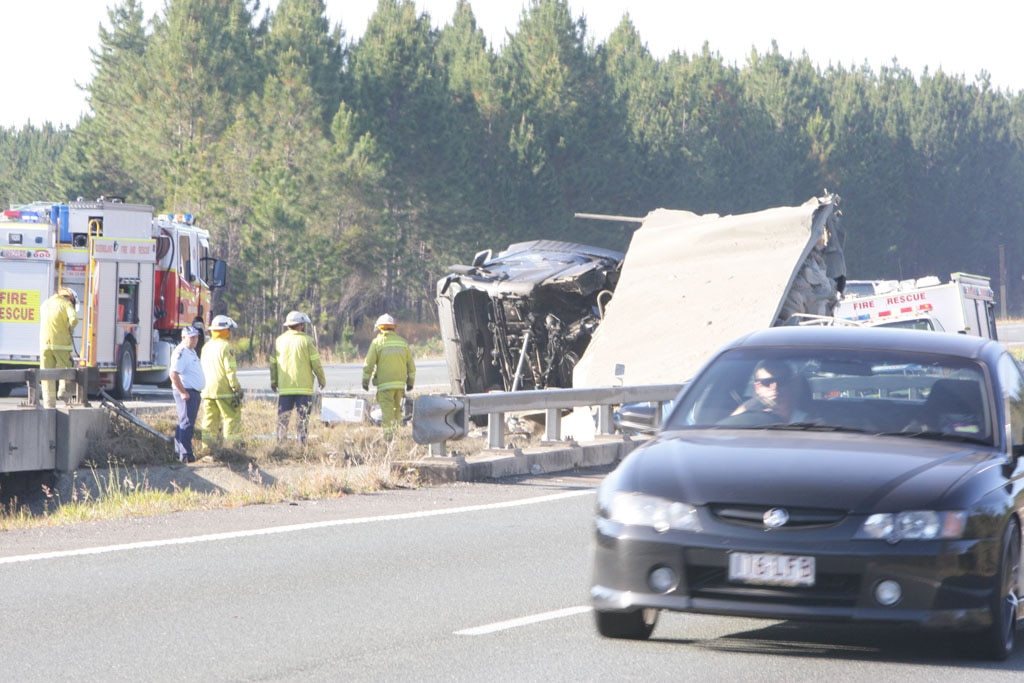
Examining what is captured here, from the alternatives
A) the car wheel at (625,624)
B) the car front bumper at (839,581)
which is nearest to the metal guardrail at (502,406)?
the car wheel at (625,624)

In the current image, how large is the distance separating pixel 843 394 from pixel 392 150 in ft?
159

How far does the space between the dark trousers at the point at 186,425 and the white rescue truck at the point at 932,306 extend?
419 inches

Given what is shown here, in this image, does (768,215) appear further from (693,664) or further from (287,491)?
(693,664)

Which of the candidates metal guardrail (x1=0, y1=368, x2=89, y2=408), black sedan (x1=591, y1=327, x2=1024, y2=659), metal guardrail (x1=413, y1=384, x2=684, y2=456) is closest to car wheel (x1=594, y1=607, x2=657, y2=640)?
black sedan (x1=591, y1=327, x2=1024, y2=659)

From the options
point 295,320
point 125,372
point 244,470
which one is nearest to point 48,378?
point 244,470

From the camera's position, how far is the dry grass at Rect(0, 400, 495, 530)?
42.4ft

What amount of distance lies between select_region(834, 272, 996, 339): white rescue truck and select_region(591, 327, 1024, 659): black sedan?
15856 millimetres

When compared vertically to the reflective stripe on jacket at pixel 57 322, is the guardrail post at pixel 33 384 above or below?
below

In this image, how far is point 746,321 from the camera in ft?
62.4

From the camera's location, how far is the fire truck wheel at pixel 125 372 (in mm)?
24375

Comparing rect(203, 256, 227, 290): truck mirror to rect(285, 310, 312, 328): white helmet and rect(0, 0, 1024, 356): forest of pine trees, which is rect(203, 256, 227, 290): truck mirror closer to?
rect(285, 310, 312, 328): white helmet

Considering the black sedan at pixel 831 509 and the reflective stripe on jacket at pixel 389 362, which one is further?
the reflective stripe on jacket at pixel 389 362

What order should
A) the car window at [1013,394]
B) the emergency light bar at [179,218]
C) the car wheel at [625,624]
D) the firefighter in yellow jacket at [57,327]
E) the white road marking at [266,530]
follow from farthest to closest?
the emergency light bar at [179,218]
the firefighter in yellow jacket at [57,327]
the white road marking at [266,530]
the car window at [1013,394]
the car wheel at [625,624]

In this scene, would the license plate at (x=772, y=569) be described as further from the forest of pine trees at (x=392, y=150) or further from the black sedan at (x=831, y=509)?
the forest of pine trees at (x=392, y=150)
